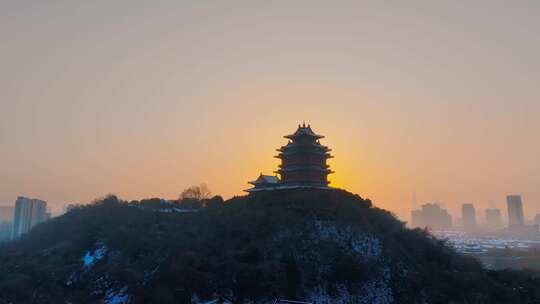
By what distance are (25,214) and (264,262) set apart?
3791 inches

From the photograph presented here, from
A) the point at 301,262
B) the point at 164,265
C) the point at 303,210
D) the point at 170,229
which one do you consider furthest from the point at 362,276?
the point at 170,229

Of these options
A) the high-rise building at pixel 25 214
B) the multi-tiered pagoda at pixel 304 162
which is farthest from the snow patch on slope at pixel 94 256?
the high-rise building at pixel 25 214

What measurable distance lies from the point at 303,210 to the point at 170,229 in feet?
57.8

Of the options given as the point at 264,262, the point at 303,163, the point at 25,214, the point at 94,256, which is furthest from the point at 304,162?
the point at 25,214

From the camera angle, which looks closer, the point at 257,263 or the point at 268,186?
the point at 257,263

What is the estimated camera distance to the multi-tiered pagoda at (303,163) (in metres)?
51.6

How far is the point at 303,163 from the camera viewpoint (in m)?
51.9

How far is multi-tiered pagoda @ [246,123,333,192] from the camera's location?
51562mm

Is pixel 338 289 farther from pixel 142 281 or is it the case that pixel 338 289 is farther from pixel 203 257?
pixel 142 281

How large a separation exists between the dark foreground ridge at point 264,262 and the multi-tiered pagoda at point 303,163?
204 centimetres

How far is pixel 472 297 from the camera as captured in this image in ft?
128

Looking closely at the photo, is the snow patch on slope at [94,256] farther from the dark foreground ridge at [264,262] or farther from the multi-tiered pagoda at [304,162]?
the multi-tiered pagoda at [304,162]

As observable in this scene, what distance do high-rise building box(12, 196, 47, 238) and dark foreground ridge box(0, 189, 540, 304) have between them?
6059cm

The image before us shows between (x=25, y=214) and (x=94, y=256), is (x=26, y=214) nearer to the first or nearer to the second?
(x=25, y=214)
